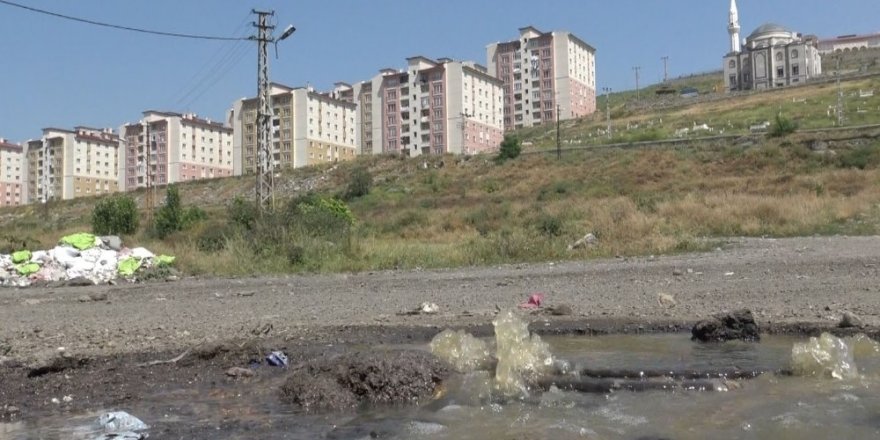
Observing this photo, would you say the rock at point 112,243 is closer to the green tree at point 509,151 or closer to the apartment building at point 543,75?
the green tree at point 509,151

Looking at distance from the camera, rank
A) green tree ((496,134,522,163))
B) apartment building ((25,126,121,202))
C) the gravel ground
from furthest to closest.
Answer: apartment building ((25,126,121,202)) → green tree ((496,134,522,163)) → the gravel ground

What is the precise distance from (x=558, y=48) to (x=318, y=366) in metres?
135

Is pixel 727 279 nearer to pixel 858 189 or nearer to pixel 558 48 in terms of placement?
pixel 858 189

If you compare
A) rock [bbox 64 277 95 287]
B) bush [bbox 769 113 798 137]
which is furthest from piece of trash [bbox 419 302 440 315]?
bush [bbox 769 113 798 137]

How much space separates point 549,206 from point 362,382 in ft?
100.0

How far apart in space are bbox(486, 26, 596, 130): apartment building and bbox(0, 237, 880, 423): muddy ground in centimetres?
12318

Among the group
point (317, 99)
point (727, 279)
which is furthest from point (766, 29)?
point (727, 279)

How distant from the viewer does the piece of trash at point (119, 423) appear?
4234 millimetres

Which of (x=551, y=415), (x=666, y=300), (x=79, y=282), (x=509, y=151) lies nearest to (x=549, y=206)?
(x=79, y=282)

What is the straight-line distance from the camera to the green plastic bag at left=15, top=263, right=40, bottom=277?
55.1ft

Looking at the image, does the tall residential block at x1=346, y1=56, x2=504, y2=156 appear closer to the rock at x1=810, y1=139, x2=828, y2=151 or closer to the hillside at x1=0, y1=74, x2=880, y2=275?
the hillside at x1=0, y1=74, x2=880, y2=275

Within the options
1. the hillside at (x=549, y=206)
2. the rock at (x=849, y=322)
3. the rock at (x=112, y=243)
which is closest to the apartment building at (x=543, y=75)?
the hillside at (x=549, y=206)

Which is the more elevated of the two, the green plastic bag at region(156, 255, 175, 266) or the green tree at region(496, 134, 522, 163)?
the green tree at region(496, 134, 522, 163)

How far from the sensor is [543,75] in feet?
449
